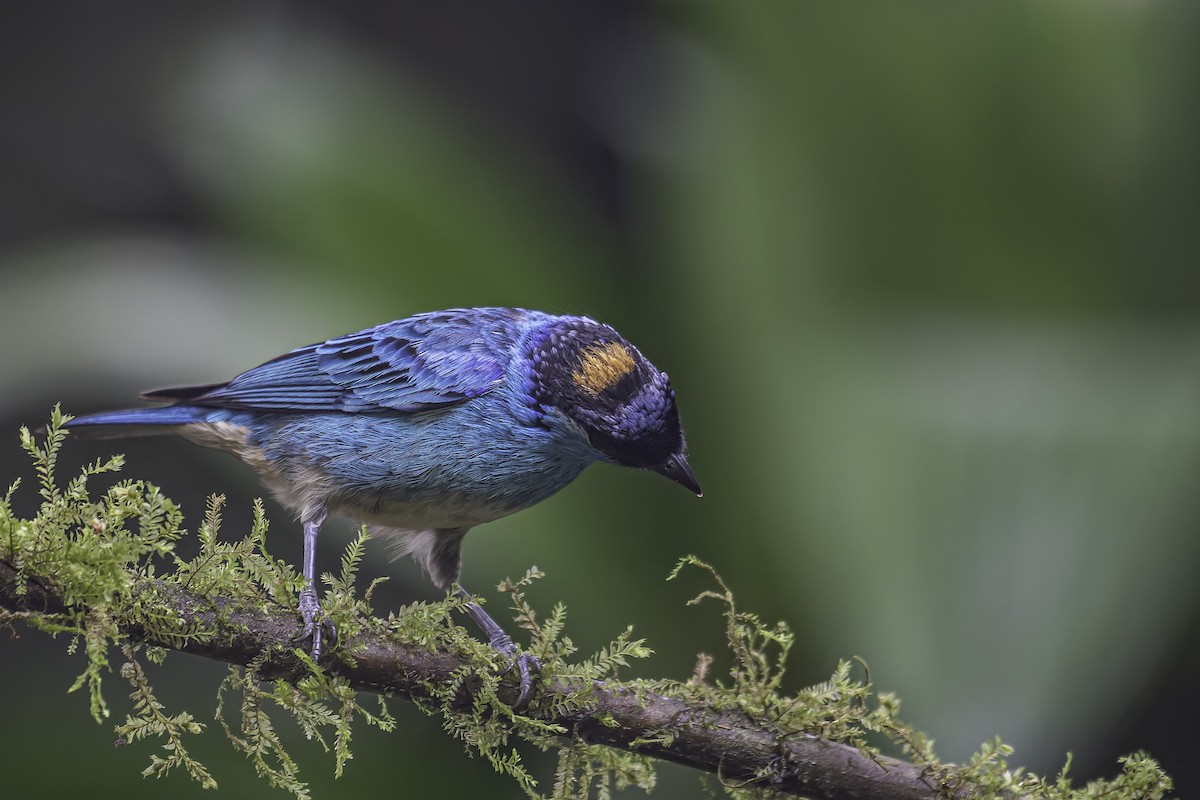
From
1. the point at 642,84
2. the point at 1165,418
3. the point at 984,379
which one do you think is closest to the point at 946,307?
the point at 984,379

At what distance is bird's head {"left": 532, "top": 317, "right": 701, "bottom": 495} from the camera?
10.3 feet

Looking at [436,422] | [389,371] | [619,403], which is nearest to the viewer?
[619,403]

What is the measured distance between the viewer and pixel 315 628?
248cm

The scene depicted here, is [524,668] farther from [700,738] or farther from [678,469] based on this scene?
[678,469]

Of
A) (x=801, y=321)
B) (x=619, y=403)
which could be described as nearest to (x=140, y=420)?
(x=619, y=403)

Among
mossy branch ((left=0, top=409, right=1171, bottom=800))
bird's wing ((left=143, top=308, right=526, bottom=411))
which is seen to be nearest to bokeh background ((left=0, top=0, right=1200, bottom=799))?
bird's wing ((left=143, top=308, right=526, bottom=411))

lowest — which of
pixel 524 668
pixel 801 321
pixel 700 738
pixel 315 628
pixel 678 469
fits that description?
pixel 700 738

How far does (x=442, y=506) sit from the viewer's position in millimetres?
3182

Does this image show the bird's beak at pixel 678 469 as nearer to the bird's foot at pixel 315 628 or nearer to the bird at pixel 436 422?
the bird at pixel 436 422

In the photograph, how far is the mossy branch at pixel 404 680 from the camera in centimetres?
231

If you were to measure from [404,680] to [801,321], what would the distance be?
11.1 ft

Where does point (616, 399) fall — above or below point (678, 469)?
above

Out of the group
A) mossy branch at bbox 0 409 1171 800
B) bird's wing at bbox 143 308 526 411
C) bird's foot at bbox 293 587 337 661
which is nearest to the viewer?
mossy branch at bbox 0 409 1171 800

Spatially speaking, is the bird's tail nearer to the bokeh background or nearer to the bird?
the bird
